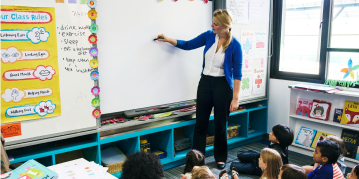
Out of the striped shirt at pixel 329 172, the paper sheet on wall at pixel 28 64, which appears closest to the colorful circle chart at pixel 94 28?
the paper sheet on wall at pixel 28 64

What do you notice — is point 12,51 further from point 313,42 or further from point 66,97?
point 313,42

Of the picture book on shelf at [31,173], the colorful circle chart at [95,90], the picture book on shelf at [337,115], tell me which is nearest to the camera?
the picture book on shelf at [31,173]

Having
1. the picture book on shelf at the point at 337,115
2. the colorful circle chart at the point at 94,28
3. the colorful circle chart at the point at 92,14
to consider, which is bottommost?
the picture book on shelf at the point at 337,115

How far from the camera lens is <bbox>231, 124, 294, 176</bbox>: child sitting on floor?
2443 millimetres

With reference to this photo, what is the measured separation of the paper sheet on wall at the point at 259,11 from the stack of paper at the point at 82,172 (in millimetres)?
2439

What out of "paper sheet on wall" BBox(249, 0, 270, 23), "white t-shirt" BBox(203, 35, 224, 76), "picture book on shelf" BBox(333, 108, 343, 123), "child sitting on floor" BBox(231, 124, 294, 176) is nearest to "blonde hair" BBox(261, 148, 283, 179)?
"child sitting on floor" BBox(231, 124, 294, 176)

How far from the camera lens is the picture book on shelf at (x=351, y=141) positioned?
287 cm

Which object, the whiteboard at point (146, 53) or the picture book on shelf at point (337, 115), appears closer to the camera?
the whiteboard at point (146, 53)

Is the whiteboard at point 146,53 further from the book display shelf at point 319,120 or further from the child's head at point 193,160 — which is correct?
the book display shelf at point 319,120

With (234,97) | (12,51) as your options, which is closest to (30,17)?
(12,51)

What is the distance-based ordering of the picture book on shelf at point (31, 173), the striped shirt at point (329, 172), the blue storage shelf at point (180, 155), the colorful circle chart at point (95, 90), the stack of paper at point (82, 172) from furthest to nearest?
1. the blue storage shelf at point (180, 155)
2. the colorful circle chart at point (95, 90)
3. the striped shirt at point (329, 172)
4. the stack of paper at point (82, 172)
5. the picture book on shelf at point (31, 173)

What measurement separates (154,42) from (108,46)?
448 mm

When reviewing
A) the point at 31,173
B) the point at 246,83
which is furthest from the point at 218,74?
the point at 31,173

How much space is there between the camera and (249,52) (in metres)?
3.34
